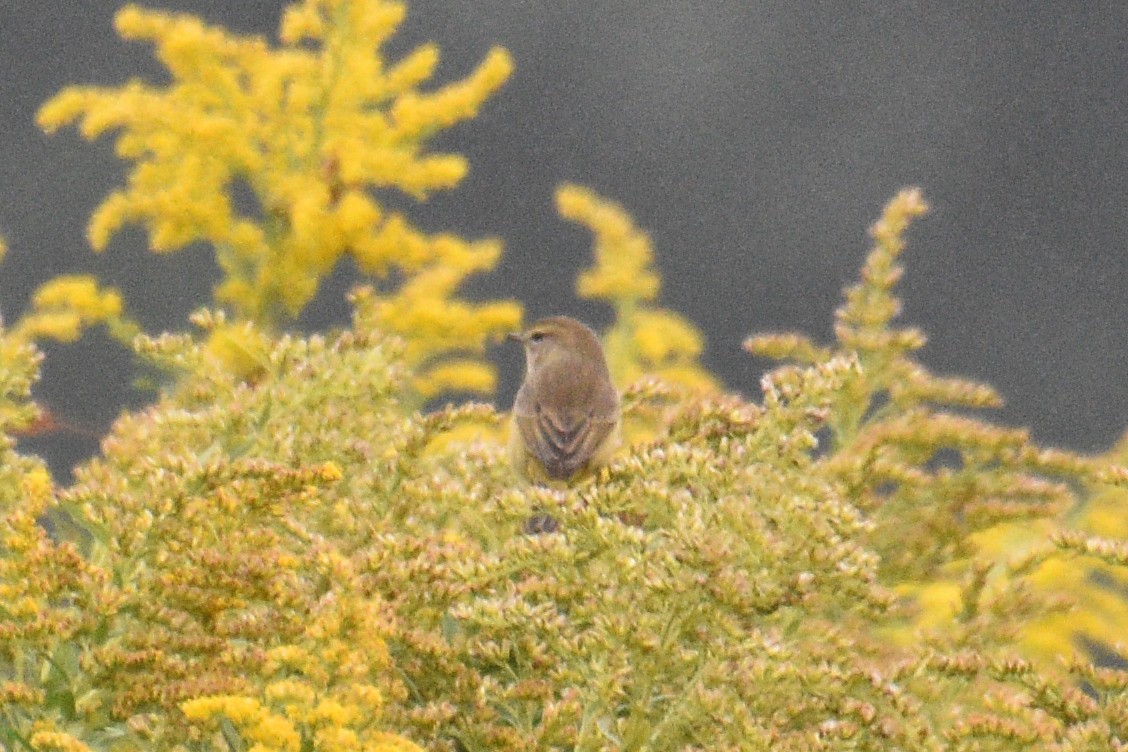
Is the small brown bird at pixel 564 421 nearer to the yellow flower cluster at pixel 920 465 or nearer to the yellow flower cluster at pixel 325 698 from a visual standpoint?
the yellow flower cluster at pixel 920 465

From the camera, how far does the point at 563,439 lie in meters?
3.74

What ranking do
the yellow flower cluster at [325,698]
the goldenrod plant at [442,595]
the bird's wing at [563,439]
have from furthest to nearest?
1. the bird's wing at [563,439]
2. the goldenrod plant at [442,595]
3. the yellow flower cluster at [325,698]

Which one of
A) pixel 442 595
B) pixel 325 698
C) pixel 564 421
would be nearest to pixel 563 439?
pixel 564 421

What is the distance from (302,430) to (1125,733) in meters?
1.02

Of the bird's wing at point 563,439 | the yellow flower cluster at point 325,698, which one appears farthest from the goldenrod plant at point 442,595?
the bird's wing at point 563,439

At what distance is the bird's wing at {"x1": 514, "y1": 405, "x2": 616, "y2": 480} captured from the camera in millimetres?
3695

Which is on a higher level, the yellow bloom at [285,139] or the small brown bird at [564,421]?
the yellow bloom at [285,139]

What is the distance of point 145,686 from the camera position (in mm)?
1717

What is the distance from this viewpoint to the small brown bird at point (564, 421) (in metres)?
3.71

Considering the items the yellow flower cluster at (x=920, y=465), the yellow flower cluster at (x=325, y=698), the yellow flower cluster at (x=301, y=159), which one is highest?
the yellow flower cluster at (x=301, y=159)

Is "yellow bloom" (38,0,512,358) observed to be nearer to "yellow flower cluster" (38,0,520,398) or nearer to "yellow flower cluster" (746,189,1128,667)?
A: "yellow flower cluster" (38,0,520,398)

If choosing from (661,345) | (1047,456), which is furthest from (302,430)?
(661,345)

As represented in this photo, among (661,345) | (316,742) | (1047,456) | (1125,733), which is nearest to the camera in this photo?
(316,742)

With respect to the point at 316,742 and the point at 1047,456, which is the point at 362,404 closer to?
the point at 316,742
